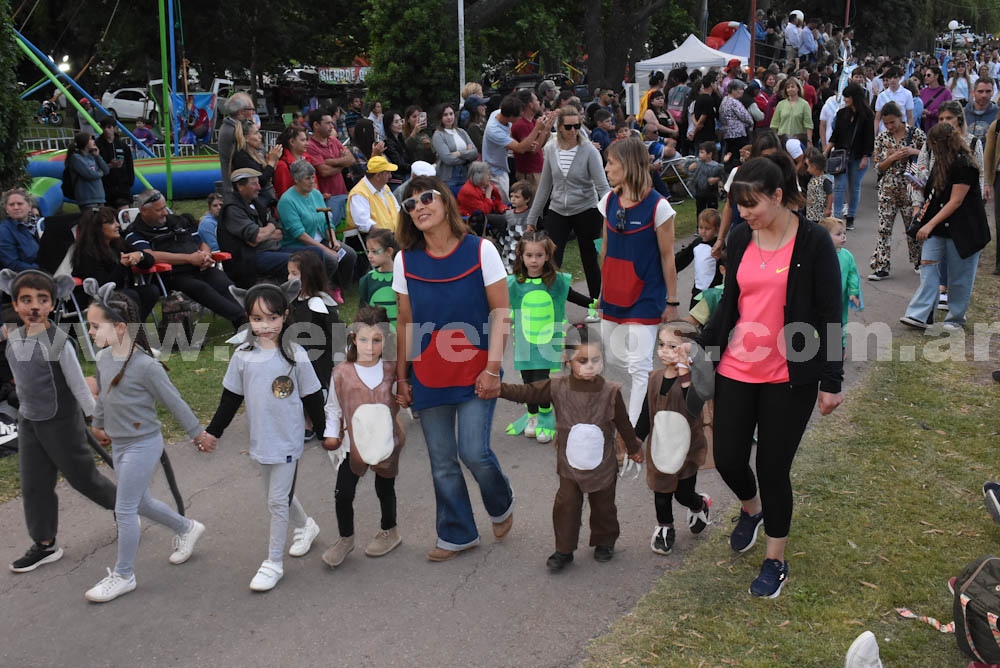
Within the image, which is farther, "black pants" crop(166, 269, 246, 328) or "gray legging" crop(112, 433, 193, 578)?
"black pants" crop(166, 269, 246, 328)

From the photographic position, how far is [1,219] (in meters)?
9.00

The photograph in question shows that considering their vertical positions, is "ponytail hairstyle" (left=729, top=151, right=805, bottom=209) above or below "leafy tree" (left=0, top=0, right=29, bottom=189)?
below

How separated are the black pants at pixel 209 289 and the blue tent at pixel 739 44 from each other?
23.7 meters

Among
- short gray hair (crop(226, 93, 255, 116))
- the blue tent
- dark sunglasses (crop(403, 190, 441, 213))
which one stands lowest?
dark sunglasses (crop(403, 190, 441, 213))

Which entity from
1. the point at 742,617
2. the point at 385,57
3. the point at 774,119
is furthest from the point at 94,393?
the point at 385,57

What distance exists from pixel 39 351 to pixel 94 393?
44cm

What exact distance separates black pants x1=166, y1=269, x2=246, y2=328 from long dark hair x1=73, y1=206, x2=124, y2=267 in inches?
25.6

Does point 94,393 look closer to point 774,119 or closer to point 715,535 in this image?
point 715,535

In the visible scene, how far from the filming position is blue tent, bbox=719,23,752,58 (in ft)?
96.2

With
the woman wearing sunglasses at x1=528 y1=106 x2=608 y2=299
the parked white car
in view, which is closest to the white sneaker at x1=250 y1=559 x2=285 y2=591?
the woman wearing sunglasses at x1=528 y1=106 x2=608 y2=299

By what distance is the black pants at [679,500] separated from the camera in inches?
192

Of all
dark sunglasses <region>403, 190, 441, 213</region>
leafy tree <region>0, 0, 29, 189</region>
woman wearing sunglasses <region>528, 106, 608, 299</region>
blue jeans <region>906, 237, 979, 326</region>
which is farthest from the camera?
leafy tree <region>0, 0, 29, 189</region>

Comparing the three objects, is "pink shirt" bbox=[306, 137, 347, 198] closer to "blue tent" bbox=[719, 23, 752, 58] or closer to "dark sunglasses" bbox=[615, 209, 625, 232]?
"dark sunglasses" bbox=[615, 209, 625, 232]

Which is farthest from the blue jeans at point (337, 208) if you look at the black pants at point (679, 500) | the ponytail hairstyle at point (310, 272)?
the black pants at point (679, 500)
